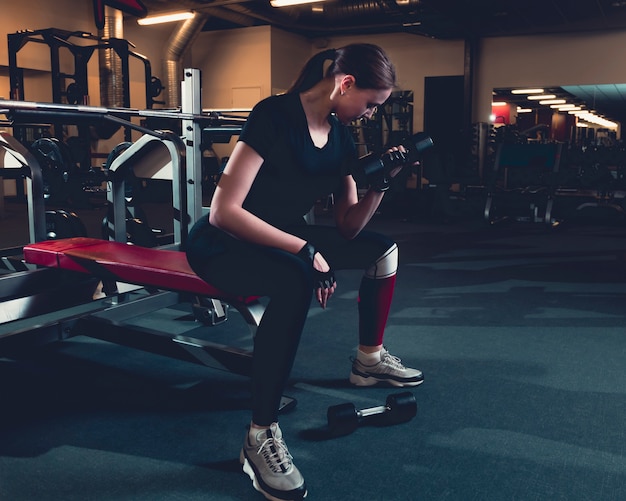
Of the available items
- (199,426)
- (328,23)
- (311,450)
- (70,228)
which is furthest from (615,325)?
(328,23)

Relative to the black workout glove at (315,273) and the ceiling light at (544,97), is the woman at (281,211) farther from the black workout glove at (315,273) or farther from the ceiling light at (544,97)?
the ceiling light at (544,97)

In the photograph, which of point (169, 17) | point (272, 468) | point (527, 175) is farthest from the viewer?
point (169, 17)

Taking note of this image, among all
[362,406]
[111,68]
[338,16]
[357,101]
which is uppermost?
[338,16]

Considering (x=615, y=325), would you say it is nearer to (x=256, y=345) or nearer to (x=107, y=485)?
(x=256, y=345)

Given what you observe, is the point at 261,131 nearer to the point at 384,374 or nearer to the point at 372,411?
the point at 372,411

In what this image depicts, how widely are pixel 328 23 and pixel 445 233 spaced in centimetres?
552

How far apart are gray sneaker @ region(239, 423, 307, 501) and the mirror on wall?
8.95 meters

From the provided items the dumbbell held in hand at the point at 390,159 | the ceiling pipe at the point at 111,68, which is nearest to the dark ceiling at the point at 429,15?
the ceiling pipe at the point at 111,68

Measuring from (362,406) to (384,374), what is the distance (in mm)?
161

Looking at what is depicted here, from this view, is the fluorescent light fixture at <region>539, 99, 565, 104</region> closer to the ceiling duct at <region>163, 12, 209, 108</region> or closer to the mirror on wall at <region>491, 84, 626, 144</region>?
the mirror on wall at <region>491, 84, 626, 144</region>

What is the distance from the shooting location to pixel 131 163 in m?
2.65

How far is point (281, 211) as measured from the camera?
1.46m

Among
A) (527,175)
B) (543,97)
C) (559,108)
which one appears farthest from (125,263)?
(559,108)

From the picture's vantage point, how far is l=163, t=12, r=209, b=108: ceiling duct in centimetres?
898
